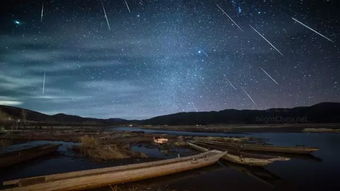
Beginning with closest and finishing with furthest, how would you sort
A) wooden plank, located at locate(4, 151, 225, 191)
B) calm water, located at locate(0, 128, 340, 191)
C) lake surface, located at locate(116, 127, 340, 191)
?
wooden plank, located at locate(4, 151, 225, 191) → lake surface, located at locate(116, 127, 340, 191) → calm water, located at locate(0, 128, 340, 191)

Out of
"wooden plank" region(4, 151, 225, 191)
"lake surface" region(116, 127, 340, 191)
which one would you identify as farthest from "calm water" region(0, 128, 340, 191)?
"wooden plank" region(4, 151, 225, 191)

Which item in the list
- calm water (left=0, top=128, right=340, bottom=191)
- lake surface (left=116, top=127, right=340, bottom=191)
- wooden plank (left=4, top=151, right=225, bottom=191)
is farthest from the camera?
calm water (left=0, top=128, right=340, bottom=191)

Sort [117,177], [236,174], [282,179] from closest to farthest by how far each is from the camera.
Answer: [117,177] < [282,179] < [236,174]

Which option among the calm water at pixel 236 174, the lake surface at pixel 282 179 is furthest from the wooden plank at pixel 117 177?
the lake surface at pixel 282 179

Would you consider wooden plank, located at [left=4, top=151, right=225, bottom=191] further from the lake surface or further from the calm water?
the lake surface

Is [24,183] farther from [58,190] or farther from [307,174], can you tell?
[307,174]

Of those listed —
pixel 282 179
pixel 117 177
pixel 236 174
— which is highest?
pixel 117 177

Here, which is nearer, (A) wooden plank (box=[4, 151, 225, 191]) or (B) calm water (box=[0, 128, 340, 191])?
(A) wooden plank (box=[4, 151, 225, 191])

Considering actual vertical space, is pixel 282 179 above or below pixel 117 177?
below

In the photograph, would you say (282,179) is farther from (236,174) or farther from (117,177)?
(117,177)

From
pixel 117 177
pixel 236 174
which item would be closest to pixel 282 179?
pixel 236 174

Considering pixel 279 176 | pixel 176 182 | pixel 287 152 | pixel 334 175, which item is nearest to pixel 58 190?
pixel 176 182
